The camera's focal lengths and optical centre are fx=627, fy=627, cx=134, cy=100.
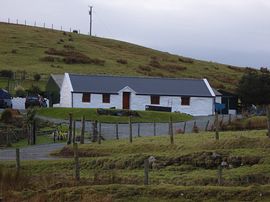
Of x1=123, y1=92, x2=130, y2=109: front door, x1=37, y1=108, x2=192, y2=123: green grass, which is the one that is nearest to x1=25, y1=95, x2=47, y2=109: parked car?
x1=37, y1=108, x2=192, y2=123: green grass

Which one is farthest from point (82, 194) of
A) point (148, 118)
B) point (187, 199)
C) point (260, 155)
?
point (148, 118)

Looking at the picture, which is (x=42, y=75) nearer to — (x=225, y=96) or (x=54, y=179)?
(x=225, y=96)

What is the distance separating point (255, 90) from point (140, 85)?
14.7 m

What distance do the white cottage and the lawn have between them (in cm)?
3965

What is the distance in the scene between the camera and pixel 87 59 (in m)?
112

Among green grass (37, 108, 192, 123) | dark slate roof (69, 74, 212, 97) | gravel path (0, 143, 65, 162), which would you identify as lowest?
gravel path (0, 143, 65, 162)

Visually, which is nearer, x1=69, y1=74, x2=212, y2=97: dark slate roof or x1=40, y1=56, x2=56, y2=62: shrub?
x1=69, y1=74, x2=212, y2=97: dark slate roof

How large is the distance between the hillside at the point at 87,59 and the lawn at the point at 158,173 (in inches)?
2545

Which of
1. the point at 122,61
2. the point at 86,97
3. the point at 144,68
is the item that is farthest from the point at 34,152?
the point at 122,61

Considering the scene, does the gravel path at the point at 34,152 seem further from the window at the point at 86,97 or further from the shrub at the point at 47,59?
the shrub at the point at 47,59

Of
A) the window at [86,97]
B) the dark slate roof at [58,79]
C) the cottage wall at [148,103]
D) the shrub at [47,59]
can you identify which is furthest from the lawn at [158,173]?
the shrub at [47,59]

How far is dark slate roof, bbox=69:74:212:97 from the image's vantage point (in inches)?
2906

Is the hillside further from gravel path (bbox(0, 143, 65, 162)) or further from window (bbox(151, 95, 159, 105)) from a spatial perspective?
gravel path (bbox(0, 143, 65, 162))

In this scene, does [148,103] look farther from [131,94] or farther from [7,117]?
[7,117]
